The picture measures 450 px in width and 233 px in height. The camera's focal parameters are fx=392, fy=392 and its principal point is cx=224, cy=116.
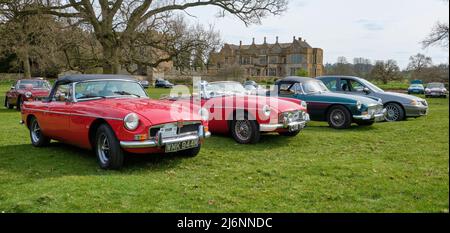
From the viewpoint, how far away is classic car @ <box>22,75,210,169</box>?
594 centimetres

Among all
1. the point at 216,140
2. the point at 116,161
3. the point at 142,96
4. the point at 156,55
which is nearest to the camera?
the point at 116,161

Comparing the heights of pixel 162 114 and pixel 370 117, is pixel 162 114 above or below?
above

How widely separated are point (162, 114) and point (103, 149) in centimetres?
115

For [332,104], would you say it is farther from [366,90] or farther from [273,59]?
[273,59]

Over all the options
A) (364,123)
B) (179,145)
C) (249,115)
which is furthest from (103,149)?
(364,123)

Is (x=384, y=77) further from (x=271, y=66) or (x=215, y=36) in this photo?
(x=215, y=36)

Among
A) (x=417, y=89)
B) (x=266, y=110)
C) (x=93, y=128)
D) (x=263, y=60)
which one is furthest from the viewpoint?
(x=263, y=60)

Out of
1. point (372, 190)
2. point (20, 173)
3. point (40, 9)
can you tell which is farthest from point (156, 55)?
point (372, 190)

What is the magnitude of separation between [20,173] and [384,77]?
6288 centimetres

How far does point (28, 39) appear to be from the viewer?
2295 centimetres

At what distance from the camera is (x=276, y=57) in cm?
9488

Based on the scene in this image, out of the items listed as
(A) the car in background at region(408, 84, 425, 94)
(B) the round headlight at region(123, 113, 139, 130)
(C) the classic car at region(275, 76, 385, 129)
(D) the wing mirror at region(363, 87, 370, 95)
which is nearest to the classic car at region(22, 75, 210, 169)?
(B) the round headlight at region(123, 113, 139, 130)

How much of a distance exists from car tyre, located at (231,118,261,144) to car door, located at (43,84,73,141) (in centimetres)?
349

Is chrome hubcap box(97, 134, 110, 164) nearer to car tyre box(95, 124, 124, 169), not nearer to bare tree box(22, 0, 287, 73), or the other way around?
car tyre box(95, 124, 124, 169)
